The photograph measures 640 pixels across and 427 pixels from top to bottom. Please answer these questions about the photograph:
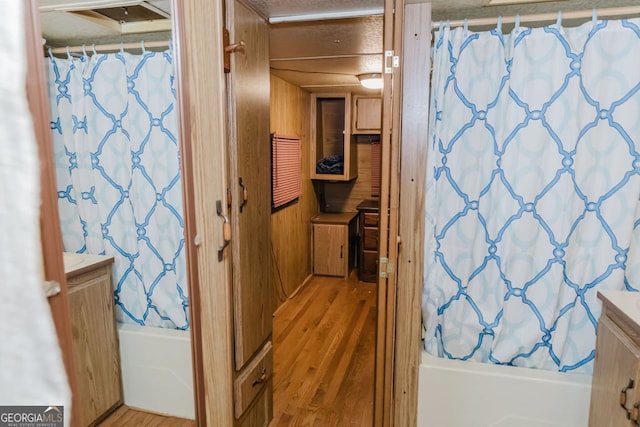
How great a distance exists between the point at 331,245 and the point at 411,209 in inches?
114

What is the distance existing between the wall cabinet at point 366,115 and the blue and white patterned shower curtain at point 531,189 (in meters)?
2.78

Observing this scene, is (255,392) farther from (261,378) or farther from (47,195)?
(47,195)

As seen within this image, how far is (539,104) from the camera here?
5.68 feet

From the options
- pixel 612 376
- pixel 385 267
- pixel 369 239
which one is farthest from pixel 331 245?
pixel 612 376

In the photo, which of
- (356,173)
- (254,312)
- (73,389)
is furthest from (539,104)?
(356,173)

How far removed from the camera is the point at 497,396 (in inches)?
71.7

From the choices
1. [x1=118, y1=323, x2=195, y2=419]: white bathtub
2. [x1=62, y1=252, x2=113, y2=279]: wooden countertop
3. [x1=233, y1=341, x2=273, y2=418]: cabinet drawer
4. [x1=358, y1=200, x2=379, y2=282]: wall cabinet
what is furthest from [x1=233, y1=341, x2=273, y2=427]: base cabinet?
[x1=358, y1=200, x2=379, y2=282]: wall cabinet

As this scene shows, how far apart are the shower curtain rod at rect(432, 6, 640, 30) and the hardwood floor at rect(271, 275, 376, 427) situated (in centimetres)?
212

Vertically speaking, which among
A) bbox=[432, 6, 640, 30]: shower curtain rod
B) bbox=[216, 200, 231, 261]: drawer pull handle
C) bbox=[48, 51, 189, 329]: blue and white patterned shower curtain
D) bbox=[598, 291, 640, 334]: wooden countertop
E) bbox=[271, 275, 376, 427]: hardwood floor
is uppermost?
bbox=[432, 6, 640, 30]: shower curtain rod

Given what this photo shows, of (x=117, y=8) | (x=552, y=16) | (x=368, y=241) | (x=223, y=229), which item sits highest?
(x=552, y=16)

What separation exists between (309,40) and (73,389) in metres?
2.19

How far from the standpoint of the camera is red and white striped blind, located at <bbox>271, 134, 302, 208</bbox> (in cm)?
355

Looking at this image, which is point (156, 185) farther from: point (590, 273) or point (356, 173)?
point (356, 173)

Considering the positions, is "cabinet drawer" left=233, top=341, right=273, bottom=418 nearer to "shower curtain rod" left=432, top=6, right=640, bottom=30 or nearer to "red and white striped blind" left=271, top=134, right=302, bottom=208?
"red and white striped blind" left=271, top=134, right=302, bottom=208
